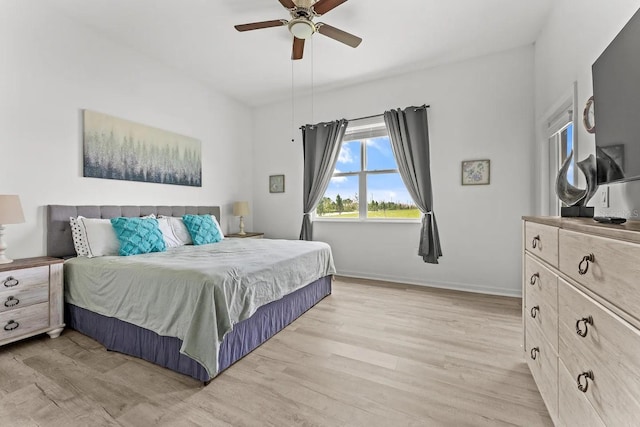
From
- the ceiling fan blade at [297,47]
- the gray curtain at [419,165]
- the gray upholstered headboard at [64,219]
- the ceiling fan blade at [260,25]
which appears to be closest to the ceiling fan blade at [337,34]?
the ceiling fan blade at [297,47]

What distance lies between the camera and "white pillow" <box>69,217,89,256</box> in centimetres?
253

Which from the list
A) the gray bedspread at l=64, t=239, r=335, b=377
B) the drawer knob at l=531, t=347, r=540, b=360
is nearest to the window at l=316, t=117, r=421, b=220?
the gray bedspread at l=64, t=239, r=335, b=377

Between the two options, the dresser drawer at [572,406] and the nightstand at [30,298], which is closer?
the dresser drawer at [572,406]

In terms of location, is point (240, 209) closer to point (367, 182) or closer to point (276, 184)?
point (276, 184)

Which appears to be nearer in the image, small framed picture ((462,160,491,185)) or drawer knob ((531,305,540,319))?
drawer knob ((531,305,540,319))

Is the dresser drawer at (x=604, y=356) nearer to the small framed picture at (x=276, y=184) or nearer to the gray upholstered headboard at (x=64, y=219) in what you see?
the gray upholstered headboard at (x=64, y=219)

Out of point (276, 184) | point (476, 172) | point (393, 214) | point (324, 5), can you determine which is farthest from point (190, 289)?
point (476, 172)

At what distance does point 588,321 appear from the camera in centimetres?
94

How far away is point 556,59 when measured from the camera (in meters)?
2.51

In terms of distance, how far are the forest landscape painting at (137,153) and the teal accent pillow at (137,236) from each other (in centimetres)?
72

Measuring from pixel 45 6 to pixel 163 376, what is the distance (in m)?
3.40

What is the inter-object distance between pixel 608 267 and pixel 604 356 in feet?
0.90

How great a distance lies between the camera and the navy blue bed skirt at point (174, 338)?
1.78 metres

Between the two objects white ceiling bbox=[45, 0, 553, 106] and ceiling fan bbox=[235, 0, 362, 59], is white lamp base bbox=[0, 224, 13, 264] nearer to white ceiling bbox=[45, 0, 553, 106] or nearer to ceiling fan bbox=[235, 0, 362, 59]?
white ceiling bbox=[45, 0, 553, 106]
